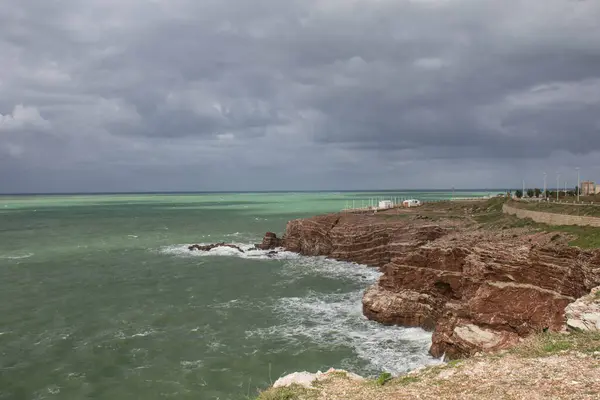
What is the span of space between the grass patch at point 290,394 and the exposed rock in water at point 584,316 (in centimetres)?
1248

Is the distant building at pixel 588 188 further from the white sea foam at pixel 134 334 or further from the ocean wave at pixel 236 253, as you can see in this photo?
the white sea foam at pixel 134 334

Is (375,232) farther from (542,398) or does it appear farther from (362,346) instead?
(542,398)

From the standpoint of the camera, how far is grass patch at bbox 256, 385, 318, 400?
557 inches

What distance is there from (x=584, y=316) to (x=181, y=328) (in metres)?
29.2

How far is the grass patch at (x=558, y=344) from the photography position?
51.5 feet

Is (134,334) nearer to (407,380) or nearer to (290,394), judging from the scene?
(290,394)

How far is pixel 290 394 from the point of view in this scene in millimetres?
14445

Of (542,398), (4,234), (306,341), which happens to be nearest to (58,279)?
(306,341)

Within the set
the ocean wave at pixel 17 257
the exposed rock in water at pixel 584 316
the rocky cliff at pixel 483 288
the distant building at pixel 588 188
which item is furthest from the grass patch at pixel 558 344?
the distant building at pixel 588 188

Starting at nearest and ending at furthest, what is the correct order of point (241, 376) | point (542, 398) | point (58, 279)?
1. point (542, 398)
2. point (241, 376)
3. point (58, 279)

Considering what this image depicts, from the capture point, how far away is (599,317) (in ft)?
59.9

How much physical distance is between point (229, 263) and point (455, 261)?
36.7 m

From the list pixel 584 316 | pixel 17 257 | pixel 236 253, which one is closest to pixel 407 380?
pixel 584 316

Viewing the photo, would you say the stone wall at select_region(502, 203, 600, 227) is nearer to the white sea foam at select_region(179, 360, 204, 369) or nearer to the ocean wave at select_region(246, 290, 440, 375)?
the ocean wave at select_region(246, 290, 440, 375)
